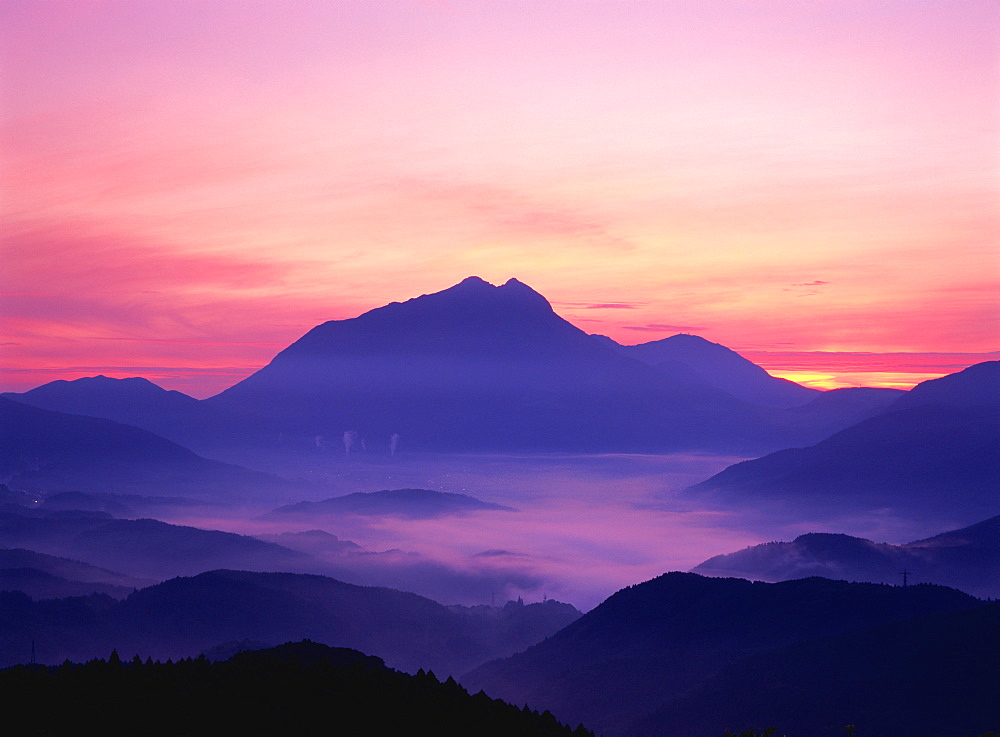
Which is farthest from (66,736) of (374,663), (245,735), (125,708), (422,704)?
(374,663)

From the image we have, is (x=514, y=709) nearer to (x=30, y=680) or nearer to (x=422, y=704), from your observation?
(x=422, y=704)

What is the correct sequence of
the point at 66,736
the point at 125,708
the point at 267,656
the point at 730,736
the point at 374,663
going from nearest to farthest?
the point at 730,736 → the point at 66,736 → the point at 125,708 → the point at 267,656 → the point at 374,663

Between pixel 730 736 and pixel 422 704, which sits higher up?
pixel 730 736

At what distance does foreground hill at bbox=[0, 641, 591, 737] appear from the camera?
331 ft

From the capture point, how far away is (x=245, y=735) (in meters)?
103

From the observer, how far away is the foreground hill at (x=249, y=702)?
100938mm

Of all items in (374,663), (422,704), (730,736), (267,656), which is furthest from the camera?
(374,663)

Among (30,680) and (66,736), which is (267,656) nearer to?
(30,680)

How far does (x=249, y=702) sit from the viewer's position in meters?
113

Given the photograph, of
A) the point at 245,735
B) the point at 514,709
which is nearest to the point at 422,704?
the point at 514,709

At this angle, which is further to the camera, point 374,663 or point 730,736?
point 374,663

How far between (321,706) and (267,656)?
24311 mm

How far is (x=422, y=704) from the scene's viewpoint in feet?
407

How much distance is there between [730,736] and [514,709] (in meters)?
59.5
